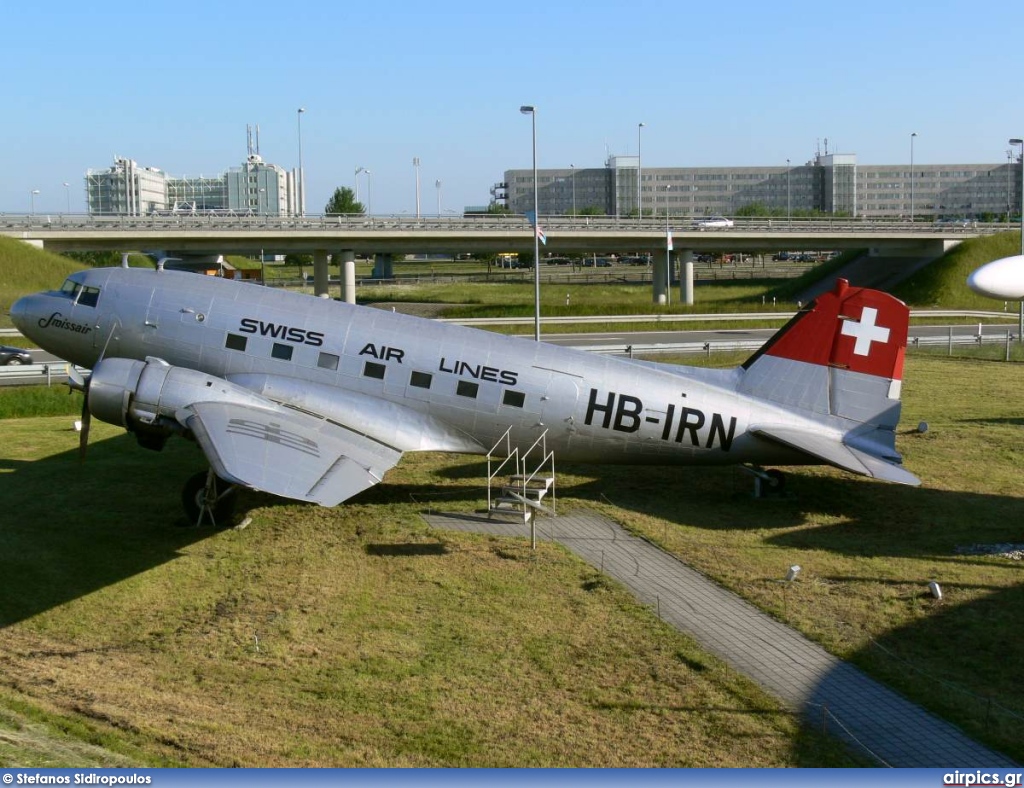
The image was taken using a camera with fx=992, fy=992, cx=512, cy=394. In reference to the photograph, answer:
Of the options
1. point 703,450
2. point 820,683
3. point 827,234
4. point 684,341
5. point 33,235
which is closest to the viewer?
point 820,683

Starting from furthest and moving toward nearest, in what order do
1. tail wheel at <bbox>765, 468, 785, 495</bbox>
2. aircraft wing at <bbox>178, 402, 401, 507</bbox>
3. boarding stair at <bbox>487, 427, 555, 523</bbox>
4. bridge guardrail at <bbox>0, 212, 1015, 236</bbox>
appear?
bridge guardrail at <bbox>0, 212, 1015, 236</bbox> → tail wheel at <bbox>765, 468, 785, 495</bbox> → boarding stair at <bbox>487, 427, 555, 523</bbox> → aircraft wing at <bbox>178, 402, 401, 507</bbox>

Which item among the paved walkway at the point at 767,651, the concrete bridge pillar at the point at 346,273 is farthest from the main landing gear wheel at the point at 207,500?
the concrete bridge pillar at the point at 346,273

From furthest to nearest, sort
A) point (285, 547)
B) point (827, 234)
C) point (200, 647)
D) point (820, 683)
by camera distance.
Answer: point (827, 234) < point (285, 547) < point (200, 647) < point (820, 683)

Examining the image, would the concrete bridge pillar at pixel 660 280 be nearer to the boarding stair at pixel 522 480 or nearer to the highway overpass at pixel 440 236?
the highway overpass at pixel 440 236

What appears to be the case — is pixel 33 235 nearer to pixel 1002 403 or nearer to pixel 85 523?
pixel 85 523

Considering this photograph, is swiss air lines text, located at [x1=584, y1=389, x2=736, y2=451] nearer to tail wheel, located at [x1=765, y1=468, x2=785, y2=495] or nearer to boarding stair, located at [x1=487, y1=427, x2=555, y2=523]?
boarding stair, located at [x1=487, y1=427, x2=555, y2=523]

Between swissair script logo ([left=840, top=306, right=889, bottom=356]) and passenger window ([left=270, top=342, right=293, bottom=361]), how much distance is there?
11.9m

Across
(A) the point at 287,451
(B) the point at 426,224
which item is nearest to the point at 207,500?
(A) the point at 287,451

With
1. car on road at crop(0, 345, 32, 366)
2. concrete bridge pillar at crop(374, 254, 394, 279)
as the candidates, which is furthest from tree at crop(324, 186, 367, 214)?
car on road at crop(0, 345, 32, 366)

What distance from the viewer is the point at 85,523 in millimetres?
20172

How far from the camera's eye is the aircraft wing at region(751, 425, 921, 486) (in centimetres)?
1933

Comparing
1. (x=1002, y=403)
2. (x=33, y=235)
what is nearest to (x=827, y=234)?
(x=1002, y=403)

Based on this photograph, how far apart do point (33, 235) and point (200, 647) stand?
6021cm

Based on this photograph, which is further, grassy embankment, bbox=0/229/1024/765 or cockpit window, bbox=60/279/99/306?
cockpit window, bbox=60/279/99/306
